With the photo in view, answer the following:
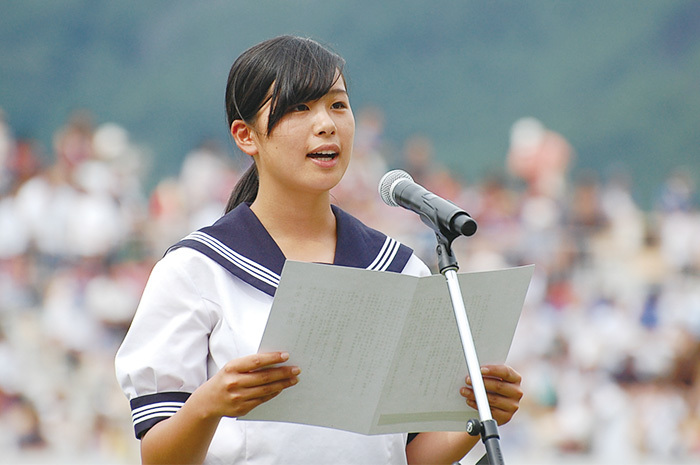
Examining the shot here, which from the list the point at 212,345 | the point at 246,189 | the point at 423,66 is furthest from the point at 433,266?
the point at 212,345

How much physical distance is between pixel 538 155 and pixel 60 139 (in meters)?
3.25

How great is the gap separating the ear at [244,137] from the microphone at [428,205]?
0.77 ft

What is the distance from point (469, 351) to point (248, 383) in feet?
0.93

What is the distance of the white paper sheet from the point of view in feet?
4.15

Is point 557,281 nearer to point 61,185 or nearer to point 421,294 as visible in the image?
point 61,185

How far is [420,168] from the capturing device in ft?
22.3

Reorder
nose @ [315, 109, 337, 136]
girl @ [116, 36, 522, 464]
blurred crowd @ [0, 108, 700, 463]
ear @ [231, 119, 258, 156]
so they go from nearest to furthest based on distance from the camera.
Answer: girl @ [116, 36, 522, 464], nose @ [315, 109, 337, 136], ear @ [231, 119, 258, 156], blurred crowd @ [0, 108, 700, 463]

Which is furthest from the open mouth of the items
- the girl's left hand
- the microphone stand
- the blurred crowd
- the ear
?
the blurred crowd

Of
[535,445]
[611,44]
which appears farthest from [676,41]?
[535,445]

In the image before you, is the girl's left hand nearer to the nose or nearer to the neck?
the neck

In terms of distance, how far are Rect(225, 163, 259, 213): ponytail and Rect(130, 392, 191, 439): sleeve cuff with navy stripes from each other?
399 mm

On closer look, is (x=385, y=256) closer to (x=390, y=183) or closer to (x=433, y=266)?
(x=390, y=183)

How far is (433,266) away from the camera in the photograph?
5.73 meters

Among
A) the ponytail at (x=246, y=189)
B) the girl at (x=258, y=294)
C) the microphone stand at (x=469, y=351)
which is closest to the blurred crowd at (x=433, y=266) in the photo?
the ponytail at (x=246, y=189)
